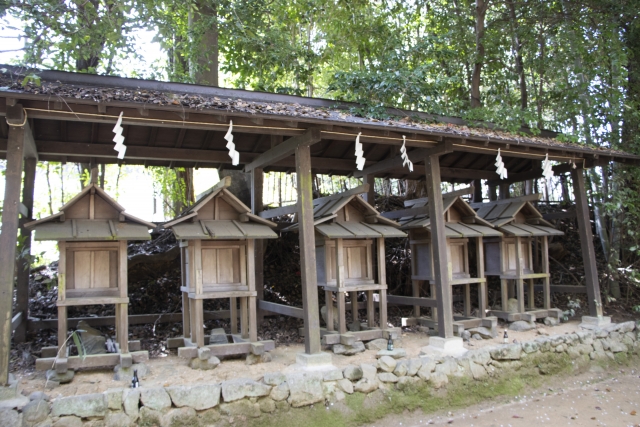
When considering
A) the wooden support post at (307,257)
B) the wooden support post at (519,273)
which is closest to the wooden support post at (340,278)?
the wooden support post at (307,257)

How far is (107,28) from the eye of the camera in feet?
24.2

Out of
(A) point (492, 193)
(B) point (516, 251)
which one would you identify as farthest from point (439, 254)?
(A) point (492, 193)

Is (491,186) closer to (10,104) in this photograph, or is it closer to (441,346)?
(441,346)

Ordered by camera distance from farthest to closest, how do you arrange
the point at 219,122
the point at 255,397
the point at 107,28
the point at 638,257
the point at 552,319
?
the point at 638,257, the point at 552,319, the point at 107,28, the point at 219,122, the point at 255,397

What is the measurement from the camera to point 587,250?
8664 millimetres

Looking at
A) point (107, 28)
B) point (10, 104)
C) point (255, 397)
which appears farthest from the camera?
point (107, 28)

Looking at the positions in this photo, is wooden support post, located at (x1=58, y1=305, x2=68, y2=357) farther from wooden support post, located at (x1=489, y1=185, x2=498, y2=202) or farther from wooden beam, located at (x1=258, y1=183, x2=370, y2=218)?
wooden support post, located at (x1=489, y1=185, x2=498, y2=202)

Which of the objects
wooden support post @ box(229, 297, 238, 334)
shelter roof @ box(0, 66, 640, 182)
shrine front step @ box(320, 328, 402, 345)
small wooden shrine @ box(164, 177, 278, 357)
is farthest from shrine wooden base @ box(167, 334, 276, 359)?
shelter roof @ box(0, 66, 640, 182)

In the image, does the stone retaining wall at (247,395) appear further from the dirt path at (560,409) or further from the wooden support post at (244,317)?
the wooden support post at (244,317)

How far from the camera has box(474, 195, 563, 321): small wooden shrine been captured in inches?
335

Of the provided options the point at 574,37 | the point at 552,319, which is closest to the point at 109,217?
the point at 552,319

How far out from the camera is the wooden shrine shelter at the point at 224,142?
4797 millimetres

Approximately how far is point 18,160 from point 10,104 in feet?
1.80

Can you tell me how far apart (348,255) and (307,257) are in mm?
1228
